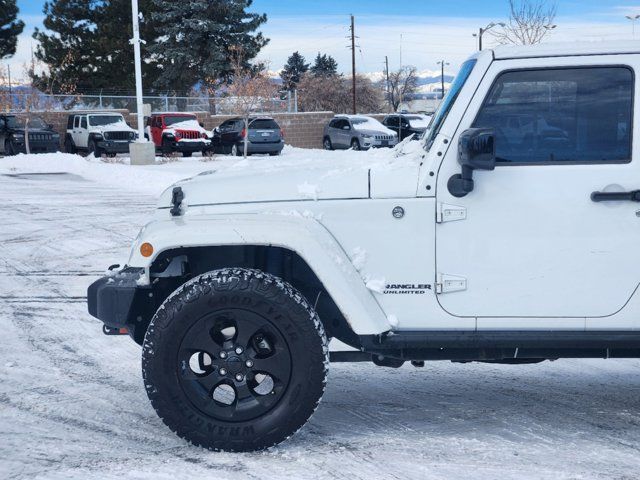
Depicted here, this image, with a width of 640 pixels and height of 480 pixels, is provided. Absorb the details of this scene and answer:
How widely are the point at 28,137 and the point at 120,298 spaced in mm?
29807

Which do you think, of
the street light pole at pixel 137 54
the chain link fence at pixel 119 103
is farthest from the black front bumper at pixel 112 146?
the street light pole at pixel 137 54

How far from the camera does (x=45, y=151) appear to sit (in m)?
32.9

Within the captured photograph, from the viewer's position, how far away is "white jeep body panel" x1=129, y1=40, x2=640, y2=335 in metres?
4.09

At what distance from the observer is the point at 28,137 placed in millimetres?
32125

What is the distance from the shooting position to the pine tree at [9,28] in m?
49.9

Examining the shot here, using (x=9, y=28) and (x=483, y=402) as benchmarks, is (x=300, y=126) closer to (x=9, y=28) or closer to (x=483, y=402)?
(x=9, y=28)

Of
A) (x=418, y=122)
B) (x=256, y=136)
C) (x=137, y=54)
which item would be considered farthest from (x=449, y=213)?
(x=418, y=122)

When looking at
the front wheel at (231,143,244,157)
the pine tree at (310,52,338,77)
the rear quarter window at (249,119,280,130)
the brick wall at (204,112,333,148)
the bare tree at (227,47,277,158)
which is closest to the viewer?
the rear quarter window at (249,119,280,130)

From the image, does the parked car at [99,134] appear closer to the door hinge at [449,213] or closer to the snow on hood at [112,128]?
the snow on hood at [112,128]

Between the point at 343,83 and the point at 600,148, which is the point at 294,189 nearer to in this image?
the point at 600,148

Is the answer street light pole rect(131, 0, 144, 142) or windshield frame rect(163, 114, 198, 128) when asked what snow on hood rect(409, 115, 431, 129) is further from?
street light pole rect(131, 0, 144, 142)

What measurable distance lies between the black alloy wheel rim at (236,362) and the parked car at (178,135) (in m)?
29.9

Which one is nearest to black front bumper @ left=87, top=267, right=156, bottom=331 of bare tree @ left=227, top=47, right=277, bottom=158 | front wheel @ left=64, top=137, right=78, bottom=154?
bare tree @ left=227, top=47, right=277, bottom=158

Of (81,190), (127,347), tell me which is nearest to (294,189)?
(127,347)
